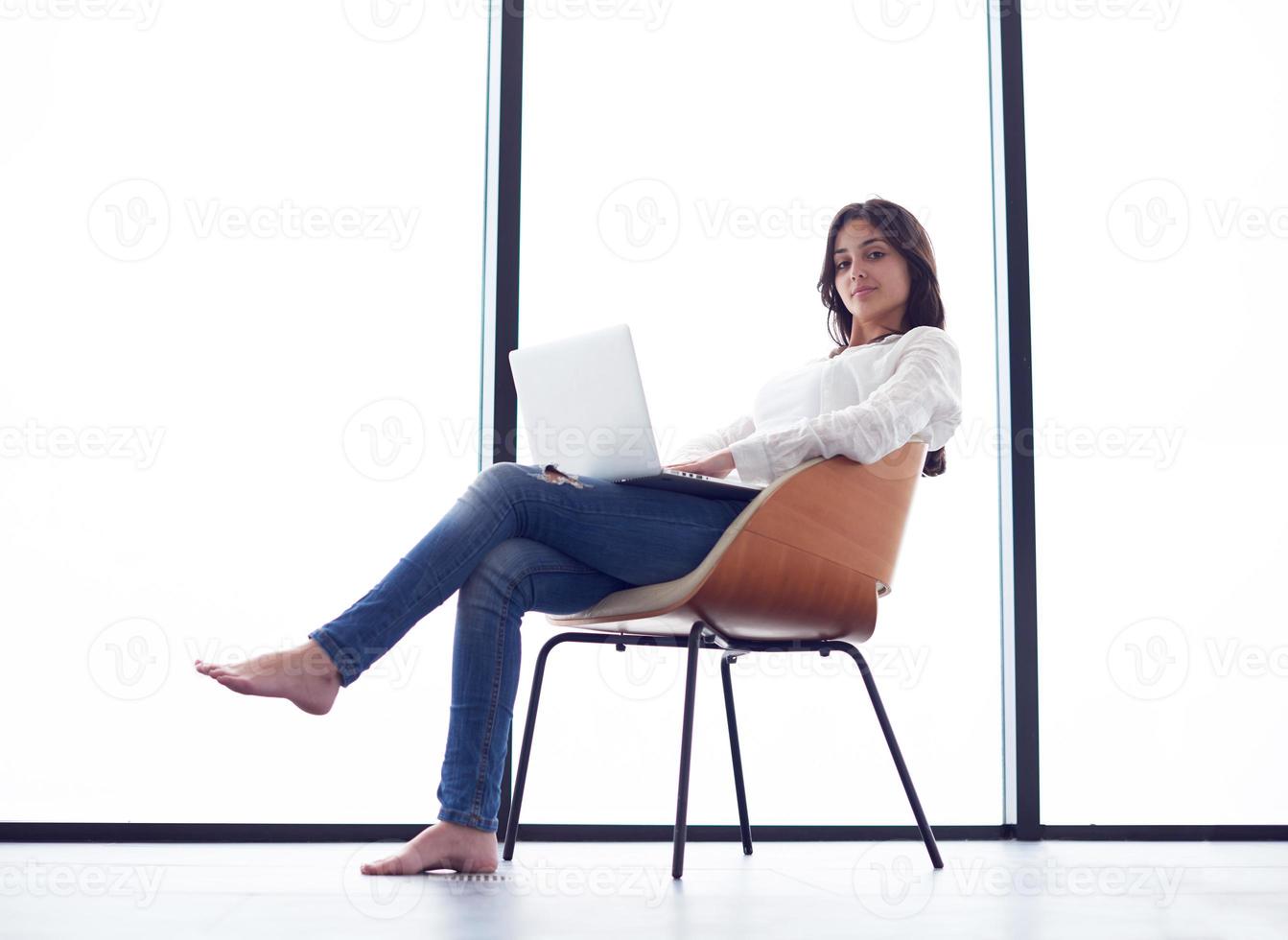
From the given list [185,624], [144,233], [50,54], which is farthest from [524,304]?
[50,54]

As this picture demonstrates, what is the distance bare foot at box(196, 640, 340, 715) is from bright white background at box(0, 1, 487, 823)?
31.6 inches

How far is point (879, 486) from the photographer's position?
5.92ft

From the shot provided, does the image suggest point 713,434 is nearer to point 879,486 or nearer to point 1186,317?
point 879,486

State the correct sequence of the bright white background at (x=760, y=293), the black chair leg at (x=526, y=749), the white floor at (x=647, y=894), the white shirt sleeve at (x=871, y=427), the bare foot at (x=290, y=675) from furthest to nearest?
1. the bright white background at (x=760, y=293)
2. the black chair leg at (x=526, y=749)
3. the white shirt sleeve at (x=871, y=427)
4. the bare foot at (x=290, y=675)
5. the white floor at (x=647, y=894)

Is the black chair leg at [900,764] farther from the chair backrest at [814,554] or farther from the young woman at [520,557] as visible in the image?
the young woman at [520,557]

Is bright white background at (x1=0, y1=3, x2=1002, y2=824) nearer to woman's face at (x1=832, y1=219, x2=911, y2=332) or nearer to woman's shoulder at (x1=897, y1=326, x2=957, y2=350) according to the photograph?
woman's face at (x1=832, y1=219, x2=911, y2=332)

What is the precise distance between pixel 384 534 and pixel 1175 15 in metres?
2.17

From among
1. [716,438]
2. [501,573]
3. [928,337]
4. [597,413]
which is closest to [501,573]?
[501,573]

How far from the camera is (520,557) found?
65.1 inches

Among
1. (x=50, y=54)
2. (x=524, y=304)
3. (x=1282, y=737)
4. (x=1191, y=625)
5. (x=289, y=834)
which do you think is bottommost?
(x=289, y=834)

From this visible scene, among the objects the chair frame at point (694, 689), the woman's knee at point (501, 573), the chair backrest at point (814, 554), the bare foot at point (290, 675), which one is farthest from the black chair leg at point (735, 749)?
the bare foot at point (290, 675)

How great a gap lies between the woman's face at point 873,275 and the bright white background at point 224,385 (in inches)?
32.3

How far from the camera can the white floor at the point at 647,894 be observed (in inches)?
46.3

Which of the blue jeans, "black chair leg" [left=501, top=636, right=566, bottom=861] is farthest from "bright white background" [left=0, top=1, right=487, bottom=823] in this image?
the blue jeans
